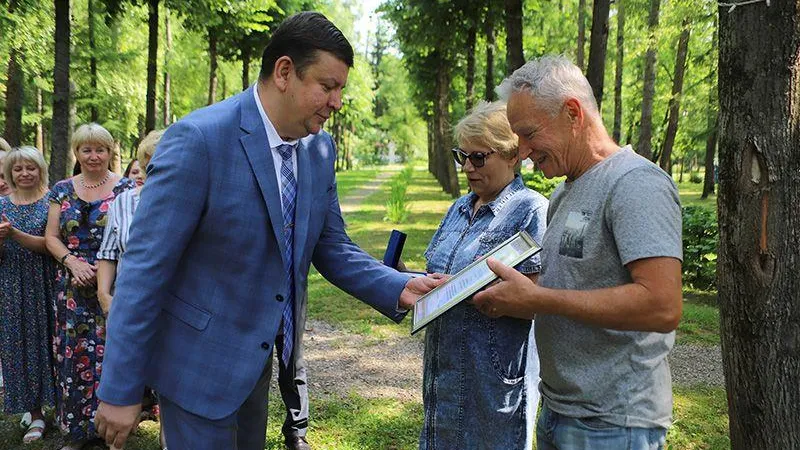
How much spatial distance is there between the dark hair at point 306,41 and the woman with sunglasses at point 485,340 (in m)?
0.84

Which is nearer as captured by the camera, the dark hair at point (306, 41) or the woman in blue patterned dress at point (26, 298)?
the dark hair at point (306, 41)

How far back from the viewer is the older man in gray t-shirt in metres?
1.82

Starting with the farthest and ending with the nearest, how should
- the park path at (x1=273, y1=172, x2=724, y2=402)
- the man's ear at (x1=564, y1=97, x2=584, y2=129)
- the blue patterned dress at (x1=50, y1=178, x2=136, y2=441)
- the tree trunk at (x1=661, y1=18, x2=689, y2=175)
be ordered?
the tree trunk at (x1=661, y1=18, x2=689, y2=175) → the park path at (x1=273, y1=172, x2=724, y2=402) → the blue patterned dress at (x1=50, y1=178, x2=136, y2=441) → the man's ear at (x1=564, y1=97, x2=584, y2=129)

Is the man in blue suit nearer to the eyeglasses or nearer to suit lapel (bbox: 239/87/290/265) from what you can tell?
suit lapel (bbox: 239/87/290/265)


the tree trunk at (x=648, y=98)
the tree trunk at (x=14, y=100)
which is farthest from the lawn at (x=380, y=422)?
the tree trunk at (x=14, y=100)

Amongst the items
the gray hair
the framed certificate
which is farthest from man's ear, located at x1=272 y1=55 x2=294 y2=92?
the framed certificate

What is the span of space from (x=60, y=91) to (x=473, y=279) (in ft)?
26.7

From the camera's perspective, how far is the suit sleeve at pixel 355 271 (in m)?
2.83

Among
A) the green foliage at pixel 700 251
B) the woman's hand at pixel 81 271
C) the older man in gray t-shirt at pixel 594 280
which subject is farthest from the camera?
the green foliage at pixel 700 251

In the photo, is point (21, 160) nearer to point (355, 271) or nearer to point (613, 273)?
point (355, 271)

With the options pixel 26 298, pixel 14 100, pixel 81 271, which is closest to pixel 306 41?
pixel 81 271

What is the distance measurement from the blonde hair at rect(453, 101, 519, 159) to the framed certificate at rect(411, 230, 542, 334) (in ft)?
2.24

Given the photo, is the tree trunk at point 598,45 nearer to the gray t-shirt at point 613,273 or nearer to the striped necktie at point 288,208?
the gray t-shirt at point 613,273

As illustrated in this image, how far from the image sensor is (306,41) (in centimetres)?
219
